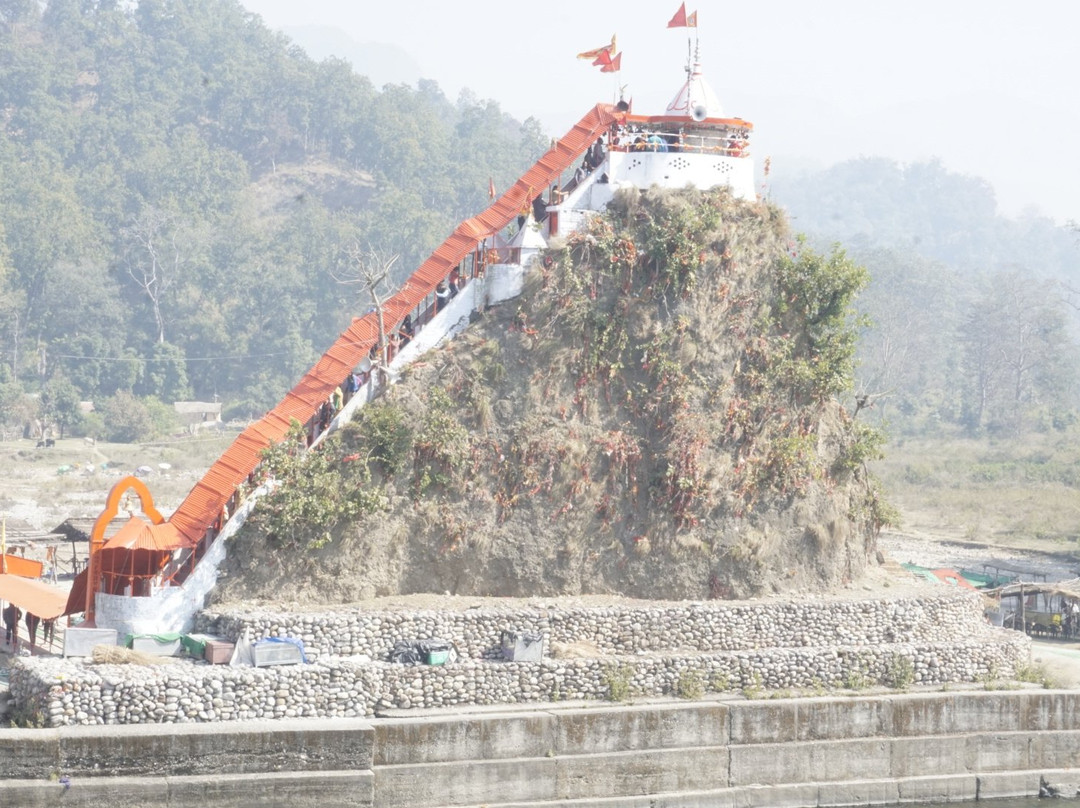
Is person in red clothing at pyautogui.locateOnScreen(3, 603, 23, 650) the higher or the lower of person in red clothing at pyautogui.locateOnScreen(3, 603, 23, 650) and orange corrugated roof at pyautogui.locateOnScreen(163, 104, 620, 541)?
the lower

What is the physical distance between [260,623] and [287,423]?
4.61m

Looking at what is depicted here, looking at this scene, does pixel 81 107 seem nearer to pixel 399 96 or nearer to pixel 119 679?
pixel 399 96

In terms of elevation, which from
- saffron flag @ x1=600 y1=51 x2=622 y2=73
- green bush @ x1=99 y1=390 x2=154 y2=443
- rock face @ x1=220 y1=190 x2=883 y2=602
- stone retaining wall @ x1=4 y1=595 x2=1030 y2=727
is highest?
saffron flag @ x1=600 y1=51 x2=622 y2=73

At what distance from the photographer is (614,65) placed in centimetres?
3812

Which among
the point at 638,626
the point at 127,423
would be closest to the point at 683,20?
the point at 638,626

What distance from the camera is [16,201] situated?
11938 centimetres

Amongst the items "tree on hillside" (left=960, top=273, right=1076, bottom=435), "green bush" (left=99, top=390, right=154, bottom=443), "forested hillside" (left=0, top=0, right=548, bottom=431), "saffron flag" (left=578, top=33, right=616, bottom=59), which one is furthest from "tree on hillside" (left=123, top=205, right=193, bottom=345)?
"saffron flag" (left=578, top=33, right=616, bottom=59)

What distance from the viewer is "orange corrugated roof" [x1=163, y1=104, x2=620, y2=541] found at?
1281 inches

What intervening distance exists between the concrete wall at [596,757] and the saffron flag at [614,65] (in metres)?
14.8

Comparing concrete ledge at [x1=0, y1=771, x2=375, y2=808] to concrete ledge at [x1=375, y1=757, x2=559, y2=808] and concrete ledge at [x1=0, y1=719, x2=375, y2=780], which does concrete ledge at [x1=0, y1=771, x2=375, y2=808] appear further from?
concrete ledge at [x1=375, y1=757, x2=559, y2=808]

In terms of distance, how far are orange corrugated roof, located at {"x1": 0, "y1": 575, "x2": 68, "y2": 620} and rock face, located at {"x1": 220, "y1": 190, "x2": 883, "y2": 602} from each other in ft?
11.7

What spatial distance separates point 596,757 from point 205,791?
6.90 meters

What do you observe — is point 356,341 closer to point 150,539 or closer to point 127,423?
point 150,539

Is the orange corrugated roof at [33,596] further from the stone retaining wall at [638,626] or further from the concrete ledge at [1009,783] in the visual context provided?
the concrete ledge at [1009,783]
